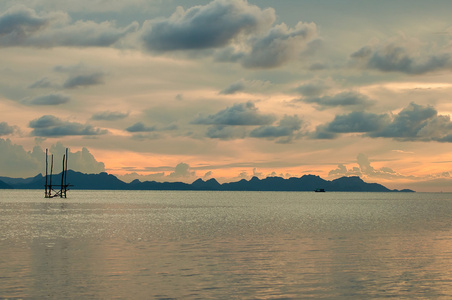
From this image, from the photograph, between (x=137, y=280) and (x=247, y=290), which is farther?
(x=137, y=280)

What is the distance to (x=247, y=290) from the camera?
30062mm

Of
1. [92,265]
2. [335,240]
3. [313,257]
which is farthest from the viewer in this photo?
[335,240]

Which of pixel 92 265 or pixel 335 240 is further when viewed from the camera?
pixel 335 240

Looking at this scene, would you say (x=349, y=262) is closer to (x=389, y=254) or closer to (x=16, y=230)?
(x=389, y=254)

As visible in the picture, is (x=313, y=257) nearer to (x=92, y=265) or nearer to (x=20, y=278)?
(x=92, y=265)

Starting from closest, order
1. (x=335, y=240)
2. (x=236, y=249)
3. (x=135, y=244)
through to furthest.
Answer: (x=236, y=249) < (x=135, y=244) < (x=335, y=240)

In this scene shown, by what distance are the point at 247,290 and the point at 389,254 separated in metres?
21.3

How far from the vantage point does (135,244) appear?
53219 mm

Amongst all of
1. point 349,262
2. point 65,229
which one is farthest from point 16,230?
point 349,262

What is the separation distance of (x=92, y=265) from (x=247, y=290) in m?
14.5

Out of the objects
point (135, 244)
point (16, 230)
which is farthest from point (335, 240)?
point (16, 230)

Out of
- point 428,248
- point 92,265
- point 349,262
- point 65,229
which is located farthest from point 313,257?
point 65,229

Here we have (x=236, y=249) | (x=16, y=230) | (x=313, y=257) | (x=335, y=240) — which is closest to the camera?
(x=313, y=257)

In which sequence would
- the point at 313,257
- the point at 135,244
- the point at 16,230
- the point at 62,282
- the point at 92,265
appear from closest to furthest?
the point at 62,282, the point at 92,265, the point at 313,257, the point at 135,244, the point at 16,230
